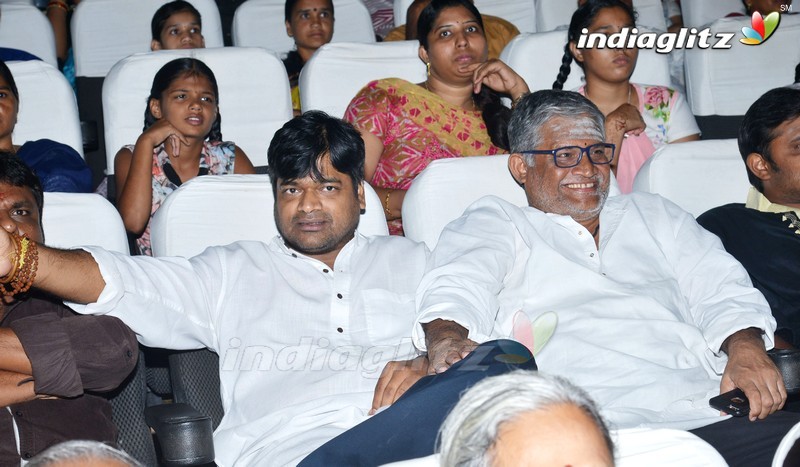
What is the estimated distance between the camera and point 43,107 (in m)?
3.27

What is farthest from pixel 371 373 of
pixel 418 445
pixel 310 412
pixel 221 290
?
pixel 418 445

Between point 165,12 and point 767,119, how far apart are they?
8.17 feet

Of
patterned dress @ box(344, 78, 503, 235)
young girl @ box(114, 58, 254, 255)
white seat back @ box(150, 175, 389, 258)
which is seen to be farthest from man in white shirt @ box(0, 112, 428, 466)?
young girl @ box(114, 58, 254, 255)

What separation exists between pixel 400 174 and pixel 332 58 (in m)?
0.64

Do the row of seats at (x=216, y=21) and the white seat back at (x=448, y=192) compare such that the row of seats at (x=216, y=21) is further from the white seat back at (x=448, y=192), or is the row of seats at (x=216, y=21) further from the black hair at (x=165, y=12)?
the white seat back at (x=448, y=192)

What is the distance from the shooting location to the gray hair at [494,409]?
1173 mm

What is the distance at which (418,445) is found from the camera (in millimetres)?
1656

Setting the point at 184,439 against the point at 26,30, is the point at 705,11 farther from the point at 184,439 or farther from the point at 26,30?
the point at 184,439

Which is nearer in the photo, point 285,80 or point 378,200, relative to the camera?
point 378,200

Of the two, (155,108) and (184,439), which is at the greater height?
(155,108)

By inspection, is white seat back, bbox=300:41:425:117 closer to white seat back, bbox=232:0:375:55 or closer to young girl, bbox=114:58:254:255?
young girl, bbox=114:58:254:255

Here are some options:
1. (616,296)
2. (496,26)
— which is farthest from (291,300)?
(496,26)

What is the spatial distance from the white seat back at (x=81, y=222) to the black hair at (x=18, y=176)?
171 mm

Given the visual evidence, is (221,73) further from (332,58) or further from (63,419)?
(63,419)
